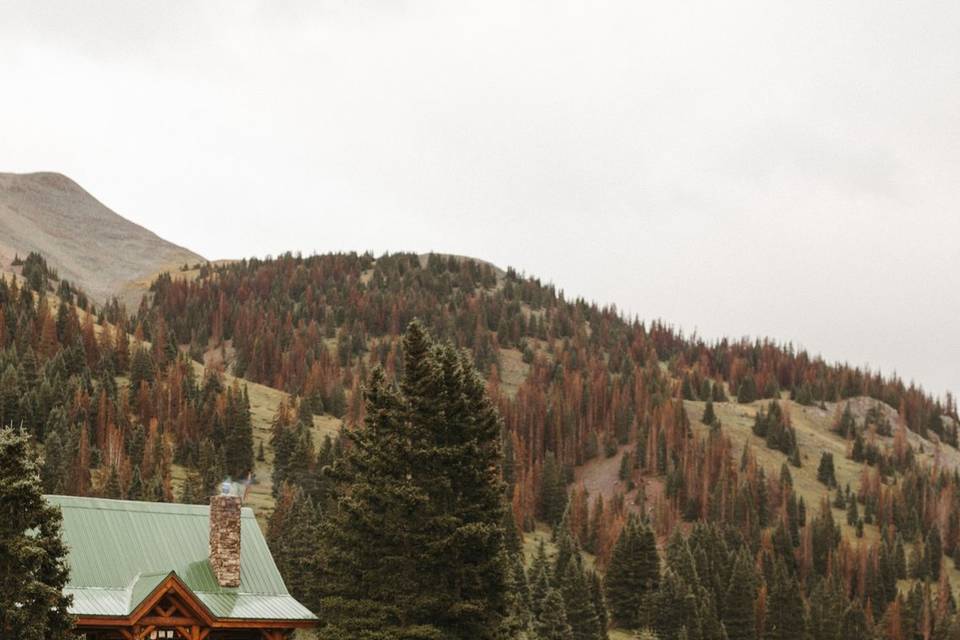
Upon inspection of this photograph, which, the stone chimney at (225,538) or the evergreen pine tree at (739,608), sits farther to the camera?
the evergreen pine tree at (739,608)

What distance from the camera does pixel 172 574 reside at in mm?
38594

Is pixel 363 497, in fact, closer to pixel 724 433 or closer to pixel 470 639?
pixel 470 639

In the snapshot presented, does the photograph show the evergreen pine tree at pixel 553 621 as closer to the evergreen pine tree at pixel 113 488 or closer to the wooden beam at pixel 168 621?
the evergreen pine tree at pixel 113 488

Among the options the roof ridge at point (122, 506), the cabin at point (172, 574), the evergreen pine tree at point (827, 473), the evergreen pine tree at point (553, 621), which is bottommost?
the evergreen pine tree at point (553, 621)

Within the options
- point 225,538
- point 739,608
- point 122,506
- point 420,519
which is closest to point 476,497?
point 420,519

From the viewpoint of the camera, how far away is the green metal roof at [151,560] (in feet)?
131

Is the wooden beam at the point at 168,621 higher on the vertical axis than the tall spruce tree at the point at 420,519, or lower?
lower

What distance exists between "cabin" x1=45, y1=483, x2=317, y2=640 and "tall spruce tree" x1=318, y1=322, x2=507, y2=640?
209 centimetres

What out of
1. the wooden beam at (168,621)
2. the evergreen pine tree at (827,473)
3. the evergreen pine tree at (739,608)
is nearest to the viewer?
the wooden beam at (168,621)

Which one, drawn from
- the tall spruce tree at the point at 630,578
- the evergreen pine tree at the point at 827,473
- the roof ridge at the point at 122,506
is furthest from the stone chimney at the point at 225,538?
the evergreen pine tree at the point at 827,473

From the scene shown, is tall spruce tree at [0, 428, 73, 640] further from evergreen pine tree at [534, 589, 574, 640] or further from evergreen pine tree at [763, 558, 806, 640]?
Answer: evergreen pine tree at [763, 558, 806, 640]

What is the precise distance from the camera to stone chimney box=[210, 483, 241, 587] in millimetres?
42125

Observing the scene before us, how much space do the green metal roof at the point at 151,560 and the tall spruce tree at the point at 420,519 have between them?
2.14 meters

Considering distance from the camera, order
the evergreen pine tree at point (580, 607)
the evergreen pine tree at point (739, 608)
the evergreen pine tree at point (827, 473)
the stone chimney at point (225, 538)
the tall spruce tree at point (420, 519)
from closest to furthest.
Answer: the tall spruce tree at point (420, 519) → the stone chimney at point (225, 538) → the evergreen pine tree at point (580, 607) → the evergreen pine tree at point (739, 608) → the evergreen pine tree at point (827, 473)
